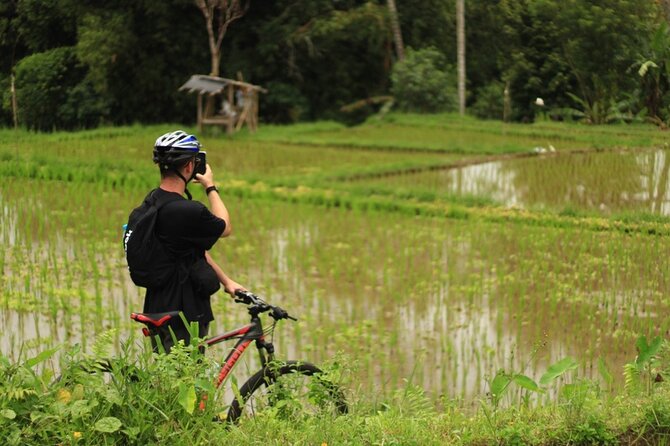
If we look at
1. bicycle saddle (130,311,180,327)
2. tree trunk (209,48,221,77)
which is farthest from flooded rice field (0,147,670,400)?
tree trunk (209,48,221,77)

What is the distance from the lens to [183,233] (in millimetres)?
3109

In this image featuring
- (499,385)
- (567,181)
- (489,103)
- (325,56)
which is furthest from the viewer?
(325,56)

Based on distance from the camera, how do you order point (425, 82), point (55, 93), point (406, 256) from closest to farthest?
A: point (406, 256)
point (55, 93)
point (425, 82)

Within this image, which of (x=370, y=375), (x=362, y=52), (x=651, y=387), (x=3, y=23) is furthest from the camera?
(x=362, y=52)

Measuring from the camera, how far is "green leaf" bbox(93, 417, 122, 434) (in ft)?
8.70

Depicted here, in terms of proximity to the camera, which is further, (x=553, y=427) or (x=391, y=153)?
(x=391, y=153)

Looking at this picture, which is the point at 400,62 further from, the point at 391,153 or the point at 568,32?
the point at 568,32

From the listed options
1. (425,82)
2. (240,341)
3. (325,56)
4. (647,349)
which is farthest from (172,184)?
(325,56)

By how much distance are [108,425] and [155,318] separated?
0.45 m

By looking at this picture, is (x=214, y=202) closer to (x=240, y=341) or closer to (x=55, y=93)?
(x=240, y=341)

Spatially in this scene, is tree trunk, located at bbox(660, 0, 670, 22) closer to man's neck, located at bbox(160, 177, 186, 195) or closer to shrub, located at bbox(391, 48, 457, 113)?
man's neck, located at bbox(160, 177, 186, 195)

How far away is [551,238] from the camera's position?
6.54 meters

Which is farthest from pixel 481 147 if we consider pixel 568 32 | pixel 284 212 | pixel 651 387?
pixel 651 387

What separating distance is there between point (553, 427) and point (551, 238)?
360cm
